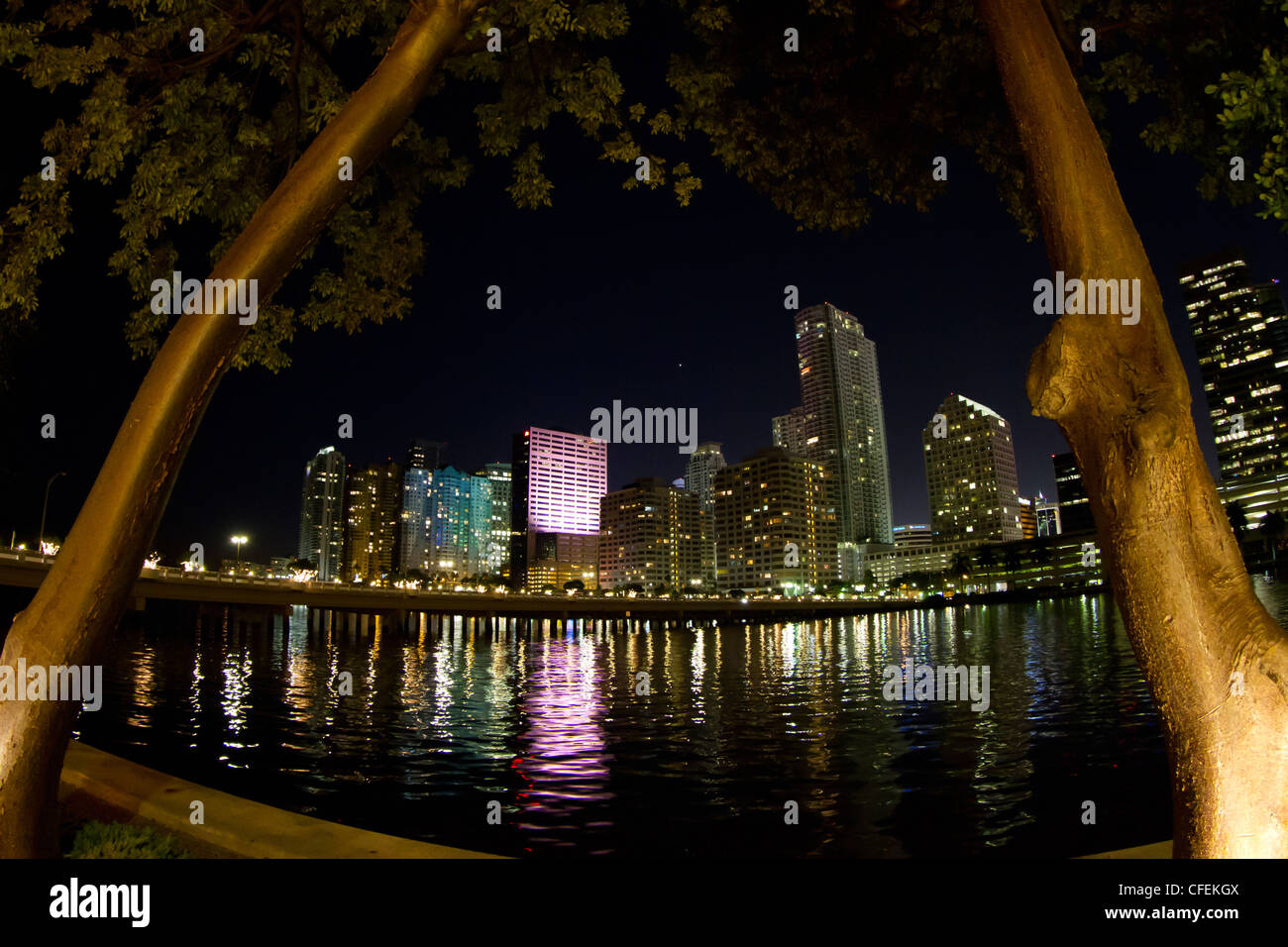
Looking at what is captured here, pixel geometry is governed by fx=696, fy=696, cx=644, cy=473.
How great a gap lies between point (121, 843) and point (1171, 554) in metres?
8.38

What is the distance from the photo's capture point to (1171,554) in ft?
14.1

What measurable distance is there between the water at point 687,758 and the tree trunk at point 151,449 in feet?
21.4

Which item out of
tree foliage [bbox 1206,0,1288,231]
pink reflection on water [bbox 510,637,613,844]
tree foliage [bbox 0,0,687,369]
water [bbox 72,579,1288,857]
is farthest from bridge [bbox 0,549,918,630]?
tree foliage [bbox 1206,0,1288,231]

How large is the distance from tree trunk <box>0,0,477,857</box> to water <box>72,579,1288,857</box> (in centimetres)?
652

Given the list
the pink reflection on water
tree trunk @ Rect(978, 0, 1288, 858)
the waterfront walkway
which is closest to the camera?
tree trunk @ Rect(978, 0, 1288, 858)

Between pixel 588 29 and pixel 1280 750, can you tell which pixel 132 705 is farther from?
pixel 1280 750

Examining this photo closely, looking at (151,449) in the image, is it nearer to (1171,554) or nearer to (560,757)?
(1171,554)

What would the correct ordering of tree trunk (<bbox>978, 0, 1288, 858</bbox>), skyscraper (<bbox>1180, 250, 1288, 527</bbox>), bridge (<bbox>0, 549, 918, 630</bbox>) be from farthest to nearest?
skyscraper (<bbox>1180, 250, 1288, 527</bbox>) < bridge (<bbox>0, 549, 918, 630</bbox>) < tree trunk (<bbox>978, 0, 1288, 858</bbox>)

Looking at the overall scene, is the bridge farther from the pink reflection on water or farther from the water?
the pink reflection on water

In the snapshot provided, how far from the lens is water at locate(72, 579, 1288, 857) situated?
1141 centimetres

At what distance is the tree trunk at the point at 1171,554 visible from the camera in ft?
13.4

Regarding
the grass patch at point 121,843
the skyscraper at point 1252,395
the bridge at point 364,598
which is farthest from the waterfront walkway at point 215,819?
the skyscraper at point 1252,395

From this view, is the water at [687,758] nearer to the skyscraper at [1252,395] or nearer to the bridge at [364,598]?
the bridge at [364,598]
